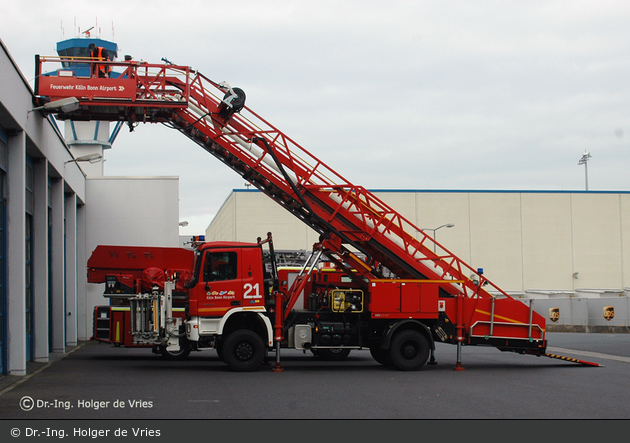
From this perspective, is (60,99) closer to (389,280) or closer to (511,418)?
(389,280)

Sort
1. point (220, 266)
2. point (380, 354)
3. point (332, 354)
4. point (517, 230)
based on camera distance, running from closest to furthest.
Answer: point (220, 266) < point (380, 354) < point (332, 354) < point (517, 230)

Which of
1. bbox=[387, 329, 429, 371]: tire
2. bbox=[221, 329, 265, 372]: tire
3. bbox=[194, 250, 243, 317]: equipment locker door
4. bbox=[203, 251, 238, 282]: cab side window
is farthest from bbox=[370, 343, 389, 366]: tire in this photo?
bbox=[203, 251, 238, 282]: cab side window

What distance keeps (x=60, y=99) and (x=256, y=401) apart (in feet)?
29.4

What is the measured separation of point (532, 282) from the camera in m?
65.1

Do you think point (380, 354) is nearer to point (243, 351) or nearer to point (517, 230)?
point (243, 351)

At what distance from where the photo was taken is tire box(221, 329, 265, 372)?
15.4m

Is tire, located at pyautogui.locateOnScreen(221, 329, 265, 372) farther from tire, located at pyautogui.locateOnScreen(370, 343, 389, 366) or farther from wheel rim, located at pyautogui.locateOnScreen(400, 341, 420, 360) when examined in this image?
wheel rim, located at pyautogui.locateOnScreen(400, 341, 420, 360)

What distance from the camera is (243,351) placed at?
51.0 ft

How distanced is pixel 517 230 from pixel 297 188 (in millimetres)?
53666

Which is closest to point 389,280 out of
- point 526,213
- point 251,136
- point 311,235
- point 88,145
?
point 251,136

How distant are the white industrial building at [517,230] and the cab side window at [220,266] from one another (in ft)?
158

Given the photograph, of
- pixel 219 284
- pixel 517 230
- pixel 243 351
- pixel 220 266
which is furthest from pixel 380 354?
pixel 517 230

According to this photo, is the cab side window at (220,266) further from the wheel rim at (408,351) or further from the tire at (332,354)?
the tire at (332,354)

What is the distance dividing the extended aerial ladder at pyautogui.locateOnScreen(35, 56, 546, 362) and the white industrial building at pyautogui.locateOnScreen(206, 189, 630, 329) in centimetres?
4696
